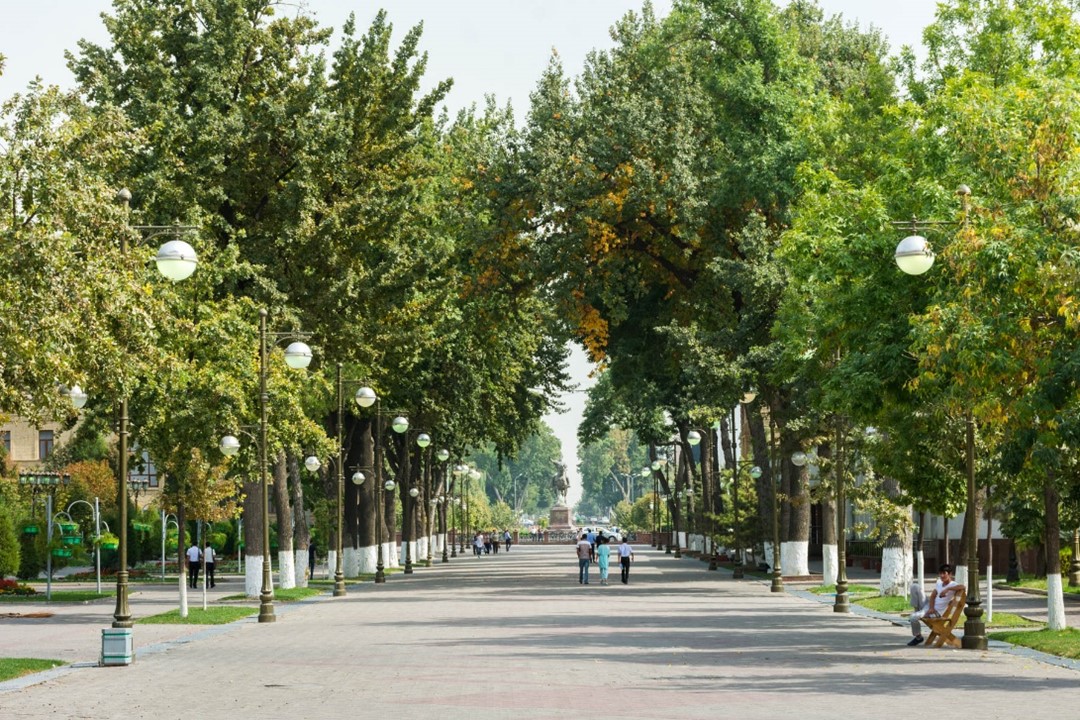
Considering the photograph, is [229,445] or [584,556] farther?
[584,556]

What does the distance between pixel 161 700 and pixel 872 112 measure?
86.3ft

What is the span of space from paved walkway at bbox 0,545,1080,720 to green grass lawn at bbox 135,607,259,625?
0.81m

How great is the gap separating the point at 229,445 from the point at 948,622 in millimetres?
17511

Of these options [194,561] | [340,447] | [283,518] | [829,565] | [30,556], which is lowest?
[30,556]

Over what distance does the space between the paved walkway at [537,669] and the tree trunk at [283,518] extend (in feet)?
24.4

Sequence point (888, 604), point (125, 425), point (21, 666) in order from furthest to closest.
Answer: point (888, 604)
point (125, 425)
point (21, 666)

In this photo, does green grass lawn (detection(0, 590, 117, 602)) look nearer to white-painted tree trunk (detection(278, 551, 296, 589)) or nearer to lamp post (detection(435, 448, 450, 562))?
white-painted tree trunk (detection(278, 551, 296, 589))

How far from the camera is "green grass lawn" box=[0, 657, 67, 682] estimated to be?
22.2 meters

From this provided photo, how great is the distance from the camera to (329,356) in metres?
44.3

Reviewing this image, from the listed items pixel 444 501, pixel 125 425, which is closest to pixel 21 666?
pixel 125 425

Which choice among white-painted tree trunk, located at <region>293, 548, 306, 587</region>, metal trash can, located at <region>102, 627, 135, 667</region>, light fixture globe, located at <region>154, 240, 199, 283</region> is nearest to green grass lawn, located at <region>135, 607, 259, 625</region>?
metal trash can, located at <region>102, 627, 135, 667</region>

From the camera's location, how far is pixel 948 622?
25766mm

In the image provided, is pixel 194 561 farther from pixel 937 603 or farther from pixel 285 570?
pixel 937 603

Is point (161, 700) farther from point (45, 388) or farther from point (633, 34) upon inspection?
point (633, 34)
